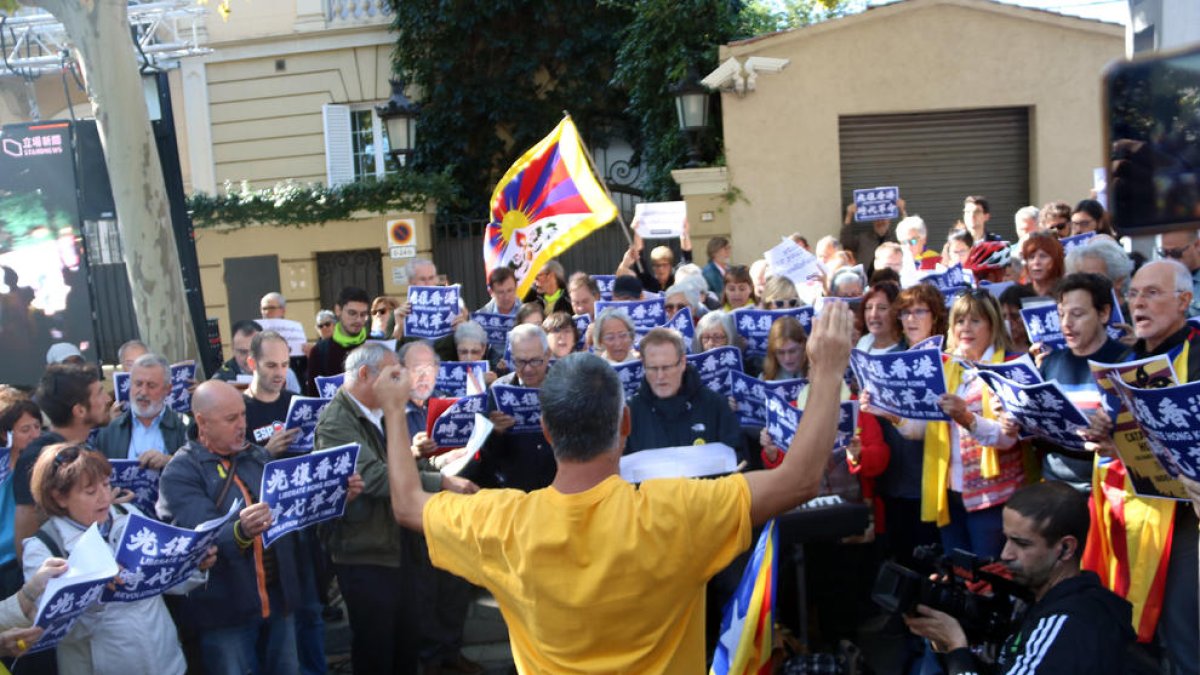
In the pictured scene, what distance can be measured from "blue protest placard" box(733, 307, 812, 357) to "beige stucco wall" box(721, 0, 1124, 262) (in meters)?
7.42

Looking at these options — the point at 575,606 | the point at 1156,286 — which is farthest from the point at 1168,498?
the point at 575,606

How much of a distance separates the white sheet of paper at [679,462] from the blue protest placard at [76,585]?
78.8 inches

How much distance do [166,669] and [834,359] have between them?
10.7 ft

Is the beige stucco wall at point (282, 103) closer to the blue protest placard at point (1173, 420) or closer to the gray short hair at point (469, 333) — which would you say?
the gray short hair at point (469, 333)

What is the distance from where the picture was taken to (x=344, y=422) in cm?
546

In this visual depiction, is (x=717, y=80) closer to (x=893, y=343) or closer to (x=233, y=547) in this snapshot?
(x=893, y=343)

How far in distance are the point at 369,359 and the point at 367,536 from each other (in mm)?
858

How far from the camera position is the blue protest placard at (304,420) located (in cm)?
605

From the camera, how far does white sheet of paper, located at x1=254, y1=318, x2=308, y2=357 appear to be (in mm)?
9812

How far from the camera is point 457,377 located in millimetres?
7043

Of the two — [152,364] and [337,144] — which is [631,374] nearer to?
[152,364]

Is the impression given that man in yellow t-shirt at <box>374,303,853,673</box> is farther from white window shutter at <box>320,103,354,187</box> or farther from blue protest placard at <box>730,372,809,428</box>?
white window shutter at <box>320,103,354,187</box>

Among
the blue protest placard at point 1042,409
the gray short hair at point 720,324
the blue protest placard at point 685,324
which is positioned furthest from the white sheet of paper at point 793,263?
the blue protest placard at point 1042,409

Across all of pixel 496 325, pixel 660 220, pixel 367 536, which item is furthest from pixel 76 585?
pixel 660 220
